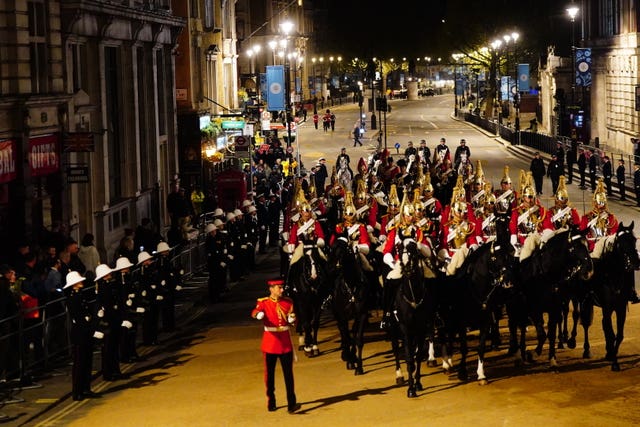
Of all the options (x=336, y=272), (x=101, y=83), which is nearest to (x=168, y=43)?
(x=101, y=83)

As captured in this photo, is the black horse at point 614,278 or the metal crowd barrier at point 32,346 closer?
the metal crowd barrier at point 32,346

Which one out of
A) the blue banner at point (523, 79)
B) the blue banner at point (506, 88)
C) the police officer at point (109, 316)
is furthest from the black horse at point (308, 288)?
the blue banner at point (506, 88)

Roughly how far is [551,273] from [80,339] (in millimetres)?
7390

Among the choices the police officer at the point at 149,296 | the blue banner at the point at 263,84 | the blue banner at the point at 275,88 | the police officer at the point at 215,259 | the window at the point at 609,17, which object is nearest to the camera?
the police officer at the point at 149,296

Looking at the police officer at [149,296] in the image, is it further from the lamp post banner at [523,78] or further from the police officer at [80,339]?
the lamp post banner at [523,78]

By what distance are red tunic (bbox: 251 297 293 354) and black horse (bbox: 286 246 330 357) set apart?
161 inches

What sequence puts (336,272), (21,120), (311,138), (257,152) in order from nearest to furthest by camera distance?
(336,272) < (21,120) < (257,152) < (311,138)

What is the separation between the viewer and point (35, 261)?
22438 millimetres

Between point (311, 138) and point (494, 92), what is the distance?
2422 centimetres

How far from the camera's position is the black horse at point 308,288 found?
21656mm

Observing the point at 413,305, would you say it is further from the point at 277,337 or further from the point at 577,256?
the point at 577,256

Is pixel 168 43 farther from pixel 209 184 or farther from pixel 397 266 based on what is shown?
pixel 397 266

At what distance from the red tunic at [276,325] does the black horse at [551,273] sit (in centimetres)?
472

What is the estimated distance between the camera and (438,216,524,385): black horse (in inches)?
762
